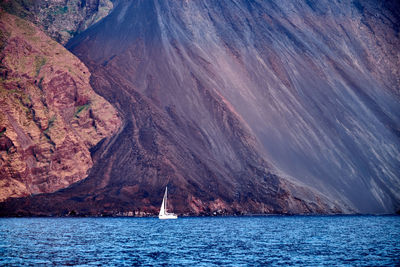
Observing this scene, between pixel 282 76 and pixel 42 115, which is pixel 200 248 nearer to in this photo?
pixel 42 115

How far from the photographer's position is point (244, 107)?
387 feet

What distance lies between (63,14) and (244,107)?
6676cm

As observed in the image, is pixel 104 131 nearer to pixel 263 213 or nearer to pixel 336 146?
pixel 263 213

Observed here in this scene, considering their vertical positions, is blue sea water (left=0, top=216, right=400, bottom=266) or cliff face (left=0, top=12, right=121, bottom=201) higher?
cliff face (left=0, top=12, right=121, bottom=201)

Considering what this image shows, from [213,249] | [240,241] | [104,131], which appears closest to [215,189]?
[104,131]

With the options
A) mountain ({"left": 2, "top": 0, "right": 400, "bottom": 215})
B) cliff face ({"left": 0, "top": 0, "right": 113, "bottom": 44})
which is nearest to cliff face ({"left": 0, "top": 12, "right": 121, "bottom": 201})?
mountain ({"left": 2, "top": 0, "right": 400, "bottom": 215})

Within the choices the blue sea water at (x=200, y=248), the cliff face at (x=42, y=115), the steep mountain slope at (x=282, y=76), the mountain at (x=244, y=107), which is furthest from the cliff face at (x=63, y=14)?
the blue sea water at (x=200, y=248)

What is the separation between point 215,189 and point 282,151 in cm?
1932

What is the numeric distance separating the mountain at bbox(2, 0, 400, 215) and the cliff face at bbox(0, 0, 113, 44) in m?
7.05

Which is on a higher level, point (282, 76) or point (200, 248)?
point (282, 76)

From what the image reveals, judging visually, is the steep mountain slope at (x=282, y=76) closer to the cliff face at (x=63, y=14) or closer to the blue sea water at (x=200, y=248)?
the cliff face at (x=63, y=14)

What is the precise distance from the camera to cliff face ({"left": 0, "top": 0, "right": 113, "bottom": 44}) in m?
140

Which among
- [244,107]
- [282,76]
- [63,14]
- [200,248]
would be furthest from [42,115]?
[200,248]

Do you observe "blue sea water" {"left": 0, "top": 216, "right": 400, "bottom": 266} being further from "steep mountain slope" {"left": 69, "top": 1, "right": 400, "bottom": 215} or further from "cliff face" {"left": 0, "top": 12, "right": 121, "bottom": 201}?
"steep mountain slope" {"left": 69, "top": 1, "right": 400, "bottom": 215}
